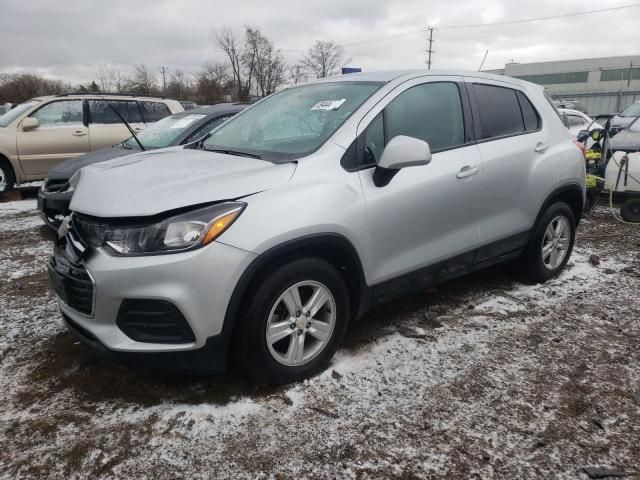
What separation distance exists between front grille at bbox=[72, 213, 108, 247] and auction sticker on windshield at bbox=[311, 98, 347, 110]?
5.14 feet

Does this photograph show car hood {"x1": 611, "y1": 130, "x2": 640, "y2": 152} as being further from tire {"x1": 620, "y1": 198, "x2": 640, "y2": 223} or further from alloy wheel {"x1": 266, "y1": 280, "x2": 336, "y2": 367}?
alloy wheel {"x1": 266, "y1": 280, "x2": 336, "y2": 367}

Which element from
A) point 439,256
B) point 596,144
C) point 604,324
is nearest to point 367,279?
point 439,256

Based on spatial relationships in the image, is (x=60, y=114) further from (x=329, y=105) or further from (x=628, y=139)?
(x=628, y=139)

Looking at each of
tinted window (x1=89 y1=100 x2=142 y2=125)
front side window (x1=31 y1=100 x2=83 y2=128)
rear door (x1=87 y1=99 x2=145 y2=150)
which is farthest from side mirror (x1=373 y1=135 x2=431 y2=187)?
front side window (x1=31 y1=100 x2=83 y2=128)

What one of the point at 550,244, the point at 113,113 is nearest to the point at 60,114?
the point at 113,113

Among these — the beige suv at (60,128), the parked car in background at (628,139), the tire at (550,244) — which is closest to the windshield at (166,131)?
the beige suv at (60,128)

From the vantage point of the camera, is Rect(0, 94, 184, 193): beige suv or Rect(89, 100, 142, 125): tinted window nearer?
Rect(0, 94, 184, 193): beige suv

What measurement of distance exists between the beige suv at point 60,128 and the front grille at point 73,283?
638cm

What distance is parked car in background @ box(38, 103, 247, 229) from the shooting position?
211 inches

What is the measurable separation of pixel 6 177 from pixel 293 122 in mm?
7412

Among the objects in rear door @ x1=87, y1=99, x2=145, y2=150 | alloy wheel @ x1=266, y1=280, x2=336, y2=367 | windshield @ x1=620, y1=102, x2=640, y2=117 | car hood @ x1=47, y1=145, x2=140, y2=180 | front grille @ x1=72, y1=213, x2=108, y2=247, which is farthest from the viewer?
windshield @ x1=620, y1=102, x2=640, y2=117

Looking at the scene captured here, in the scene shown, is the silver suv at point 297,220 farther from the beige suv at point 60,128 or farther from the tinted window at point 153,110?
the beige suv at point 60,128

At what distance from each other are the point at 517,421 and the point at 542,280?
2144mm

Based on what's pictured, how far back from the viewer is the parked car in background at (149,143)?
5371 millimetres
